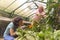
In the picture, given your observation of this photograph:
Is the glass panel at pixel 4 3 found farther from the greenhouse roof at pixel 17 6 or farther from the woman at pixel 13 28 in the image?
the woman at pixel 13 28

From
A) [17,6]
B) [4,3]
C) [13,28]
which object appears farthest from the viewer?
[17,6]

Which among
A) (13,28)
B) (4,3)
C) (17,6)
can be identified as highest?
(4,3)

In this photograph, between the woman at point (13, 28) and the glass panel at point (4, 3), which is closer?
the woman at point (13, 28)

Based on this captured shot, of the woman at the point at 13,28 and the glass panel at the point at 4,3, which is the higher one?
the glass panel at the point at 4,3

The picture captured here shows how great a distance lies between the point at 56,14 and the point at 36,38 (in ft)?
0.60

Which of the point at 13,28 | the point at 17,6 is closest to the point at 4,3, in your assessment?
the point at 17,6

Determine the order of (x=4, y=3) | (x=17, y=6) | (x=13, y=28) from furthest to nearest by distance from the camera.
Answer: (x=17, y=6)
(x=4, y=3)
(x=13, y=28)

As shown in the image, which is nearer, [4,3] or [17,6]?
[4,3]

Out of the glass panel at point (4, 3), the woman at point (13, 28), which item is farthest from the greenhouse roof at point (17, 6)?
the woman at point (13, 28)

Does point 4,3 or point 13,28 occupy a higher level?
point 4,3

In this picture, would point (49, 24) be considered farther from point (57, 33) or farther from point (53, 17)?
point (57, 33)

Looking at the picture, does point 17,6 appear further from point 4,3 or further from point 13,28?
point 13,28

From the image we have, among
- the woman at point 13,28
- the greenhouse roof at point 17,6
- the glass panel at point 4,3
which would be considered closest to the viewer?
the woman at point 13,28

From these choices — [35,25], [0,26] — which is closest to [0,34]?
[0,26]
